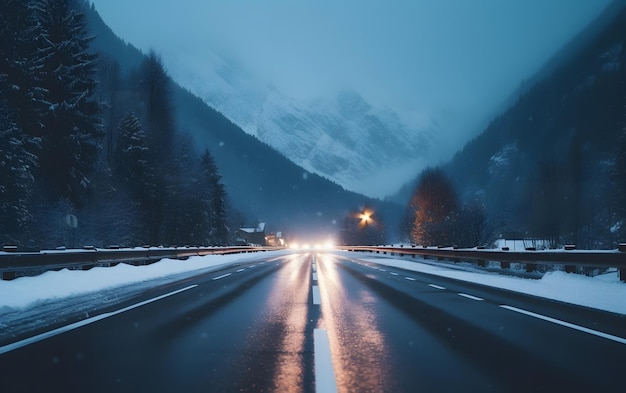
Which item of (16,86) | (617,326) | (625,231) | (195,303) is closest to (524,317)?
(617,326)

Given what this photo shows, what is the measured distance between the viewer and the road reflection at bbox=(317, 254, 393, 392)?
394cm

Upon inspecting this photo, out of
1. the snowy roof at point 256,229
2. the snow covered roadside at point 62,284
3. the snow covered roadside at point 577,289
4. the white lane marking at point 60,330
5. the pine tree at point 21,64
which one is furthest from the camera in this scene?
the snowy roof at point 256,229

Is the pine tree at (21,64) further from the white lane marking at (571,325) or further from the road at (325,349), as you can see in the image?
the white lane marking at (571,325)

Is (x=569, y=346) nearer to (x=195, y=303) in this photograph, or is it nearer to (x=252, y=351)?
(x=252, y=351)

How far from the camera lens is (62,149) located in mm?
28844

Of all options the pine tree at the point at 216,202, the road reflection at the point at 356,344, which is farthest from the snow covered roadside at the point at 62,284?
the pine tree at the point at 216,202

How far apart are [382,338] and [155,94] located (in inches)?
1875

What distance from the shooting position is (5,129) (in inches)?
878

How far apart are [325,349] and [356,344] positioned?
49 cm

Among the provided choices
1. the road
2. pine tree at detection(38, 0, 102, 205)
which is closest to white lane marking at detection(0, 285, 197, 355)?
the road

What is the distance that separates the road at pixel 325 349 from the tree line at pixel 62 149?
19.6 m

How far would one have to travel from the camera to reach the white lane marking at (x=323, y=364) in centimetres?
373

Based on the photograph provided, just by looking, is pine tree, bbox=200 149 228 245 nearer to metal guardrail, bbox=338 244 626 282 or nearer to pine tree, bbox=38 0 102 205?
pine tree, bbox=38 0 102 205

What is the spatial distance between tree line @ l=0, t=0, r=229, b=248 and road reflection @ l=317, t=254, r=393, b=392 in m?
20.8
